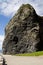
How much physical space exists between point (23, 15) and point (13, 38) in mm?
10094

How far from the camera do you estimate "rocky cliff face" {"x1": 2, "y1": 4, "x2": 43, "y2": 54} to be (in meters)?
82.6

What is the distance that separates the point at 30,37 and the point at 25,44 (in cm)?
331

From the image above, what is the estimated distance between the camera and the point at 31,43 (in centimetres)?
8219

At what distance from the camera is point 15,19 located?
90375 millimetres

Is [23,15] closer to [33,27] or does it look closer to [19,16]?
[19,16]

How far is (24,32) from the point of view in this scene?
86.7 m

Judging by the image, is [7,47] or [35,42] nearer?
[35,42]

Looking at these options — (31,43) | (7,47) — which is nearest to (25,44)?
(31,43)

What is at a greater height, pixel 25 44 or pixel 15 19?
pixel 15 19

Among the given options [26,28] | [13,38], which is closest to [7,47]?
[13,38]

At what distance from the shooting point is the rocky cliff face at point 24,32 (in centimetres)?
8256

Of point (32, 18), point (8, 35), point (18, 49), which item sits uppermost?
point (32, 18)

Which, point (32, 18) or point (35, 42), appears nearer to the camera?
point (35, 42)

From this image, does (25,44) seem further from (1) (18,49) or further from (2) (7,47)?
(2) (7,47)
